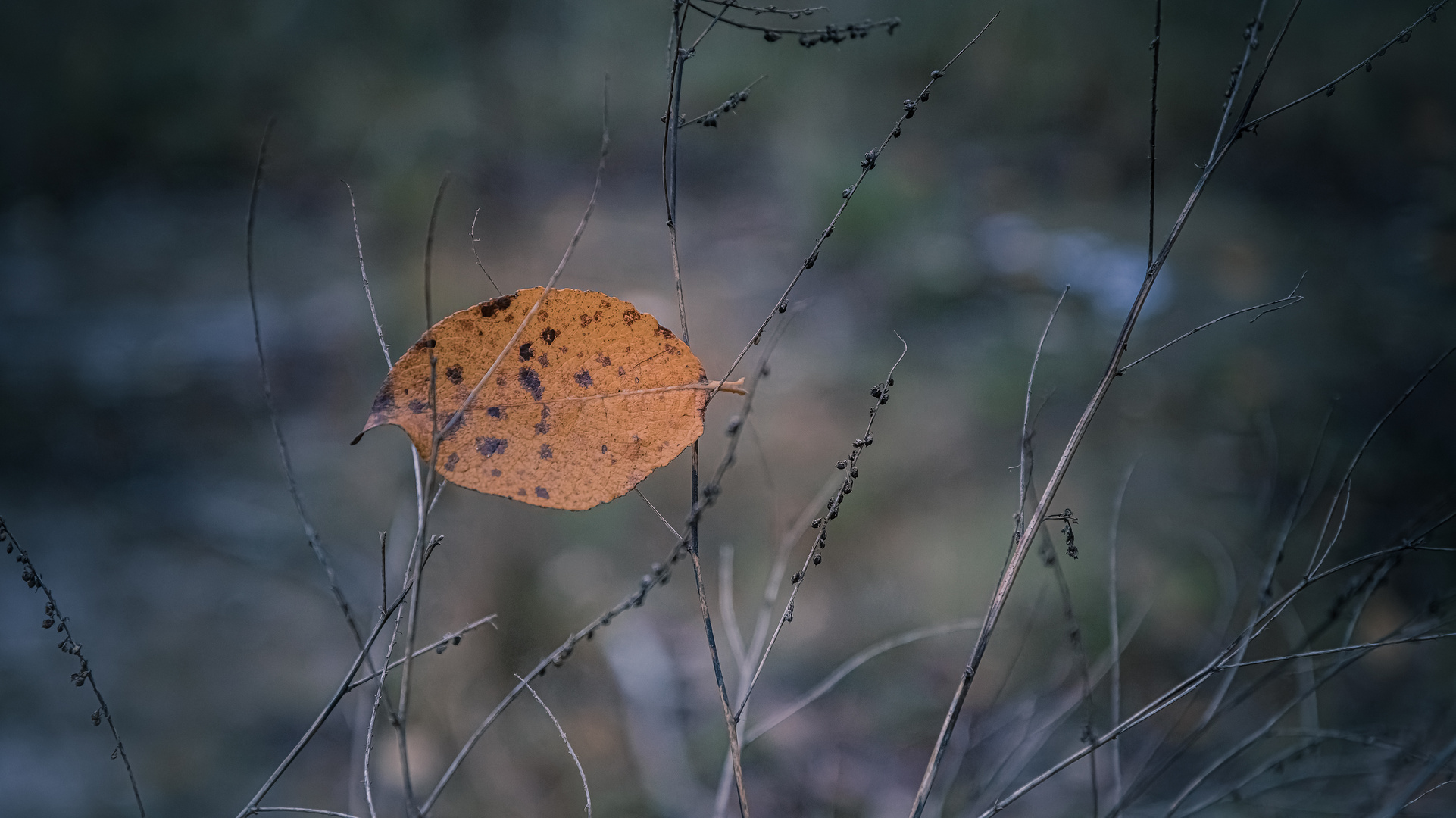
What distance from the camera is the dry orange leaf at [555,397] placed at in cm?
60

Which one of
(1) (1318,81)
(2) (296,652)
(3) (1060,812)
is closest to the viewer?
(3) (1060,812)

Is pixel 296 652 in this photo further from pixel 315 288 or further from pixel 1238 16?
pixel 1238 16

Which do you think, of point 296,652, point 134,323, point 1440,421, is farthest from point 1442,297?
point 134,323

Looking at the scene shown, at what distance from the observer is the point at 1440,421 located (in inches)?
66.8

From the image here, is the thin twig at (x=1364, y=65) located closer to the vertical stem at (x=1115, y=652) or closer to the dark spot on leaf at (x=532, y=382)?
the vertical stem at (x=1115, y=652)

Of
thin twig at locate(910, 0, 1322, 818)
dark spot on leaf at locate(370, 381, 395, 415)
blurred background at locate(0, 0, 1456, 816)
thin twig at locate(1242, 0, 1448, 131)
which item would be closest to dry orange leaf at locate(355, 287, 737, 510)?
dark spot on leaf at locate(370, 381, 395, 415)

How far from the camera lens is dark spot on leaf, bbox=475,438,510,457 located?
602mm

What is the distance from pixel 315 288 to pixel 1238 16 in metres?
2.90

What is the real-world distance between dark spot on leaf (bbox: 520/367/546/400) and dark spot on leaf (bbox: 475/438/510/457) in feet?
0.16

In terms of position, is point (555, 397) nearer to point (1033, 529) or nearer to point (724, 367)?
point (1033, 529)

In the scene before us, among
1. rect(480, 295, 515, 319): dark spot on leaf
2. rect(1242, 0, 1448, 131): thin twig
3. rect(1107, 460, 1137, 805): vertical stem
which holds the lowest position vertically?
rect(1107, 460, 1137, 805): vertical stem

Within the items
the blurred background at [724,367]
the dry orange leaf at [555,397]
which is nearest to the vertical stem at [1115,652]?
the blurred background at [724,367]

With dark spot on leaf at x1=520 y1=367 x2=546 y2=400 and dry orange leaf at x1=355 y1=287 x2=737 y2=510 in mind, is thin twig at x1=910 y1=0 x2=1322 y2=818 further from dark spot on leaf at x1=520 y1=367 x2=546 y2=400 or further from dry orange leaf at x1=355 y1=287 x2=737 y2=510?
dark spot on leaf at x1=520 y1=367 x2=546 y2=400

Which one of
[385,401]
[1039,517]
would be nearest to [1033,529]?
[1039,517]
